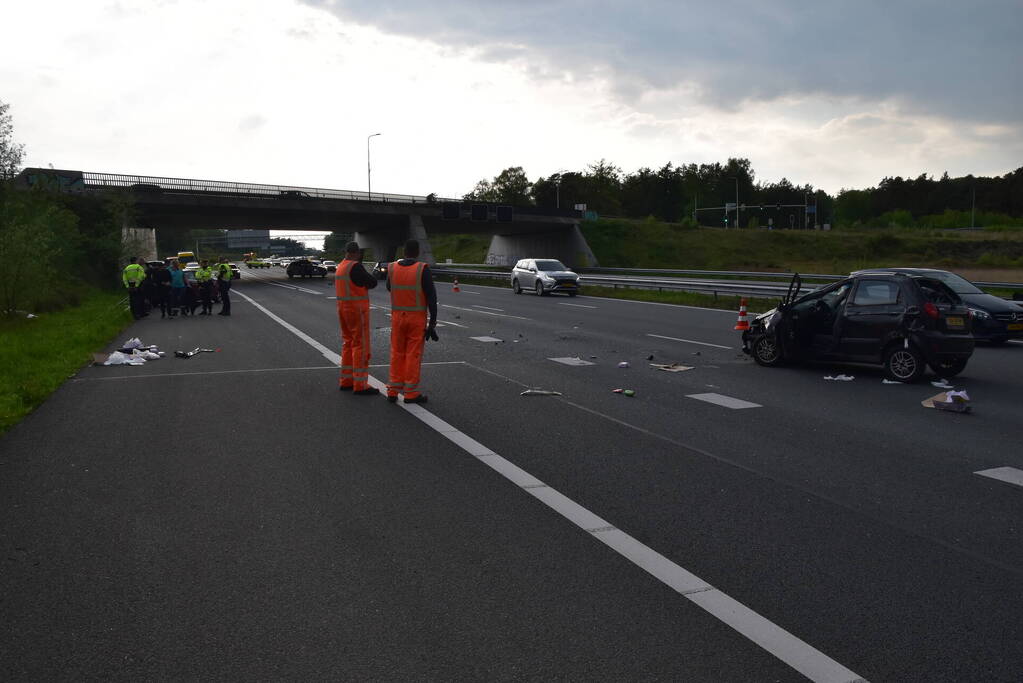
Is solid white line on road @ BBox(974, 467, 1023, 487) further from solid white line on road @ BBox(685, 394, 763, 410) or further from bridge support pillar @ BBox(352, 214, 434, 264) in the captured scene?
bridge support pillar @ BBox(352, 214, 434, 264)

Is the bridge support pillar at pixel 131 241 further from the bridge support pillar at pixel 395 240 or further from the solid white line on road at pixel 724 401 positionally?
the solid white line on road at pixel 724 401

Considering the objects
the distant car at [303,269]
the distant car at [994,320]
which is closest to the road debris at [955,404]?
the distant car at [994,320]

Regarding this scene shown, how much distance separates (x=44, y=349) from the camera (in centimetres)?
1545

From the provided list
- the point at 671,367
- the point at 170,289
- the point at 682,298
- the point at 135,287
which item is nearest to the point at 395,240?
the point at 682,298

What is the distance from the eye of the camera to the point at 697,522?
17.3 ft

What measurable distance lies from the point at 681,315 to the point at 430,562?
19883 millimetres

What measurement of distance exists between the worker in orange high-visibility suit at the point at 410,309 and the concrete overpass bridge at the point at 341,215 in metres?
34.2

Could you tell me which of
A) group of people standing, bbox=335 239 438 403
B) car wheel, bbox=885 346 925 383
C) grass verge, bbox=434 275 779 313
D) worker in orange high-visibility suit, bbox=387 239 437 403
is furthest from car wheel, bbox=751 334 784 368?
grass verge, bbox=434 275 779 313

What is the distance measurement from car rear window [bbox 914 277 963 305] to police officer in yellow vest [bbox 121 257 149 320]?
70.5ft

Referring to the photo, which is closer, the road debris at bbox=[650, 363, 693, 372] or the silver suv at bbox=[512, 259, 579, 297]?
the road debris at bbox=[650, 363, 693, 372]

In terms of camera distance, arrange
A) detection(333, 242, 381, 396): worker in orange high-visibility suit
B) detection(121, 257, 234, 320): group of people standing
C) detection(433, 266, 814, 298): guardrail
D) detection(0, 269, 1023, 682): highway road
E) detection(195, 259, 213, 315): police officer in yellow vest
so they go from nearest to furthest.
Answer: detection(0, 269, 1023, 682): highway road < detection(333, 242, 381, 396): worker in orange high-visibility suit < detection(121, 257, 234, 320): group of people standing < detection(195, 259, 213, 315): police officer in yellow vest < detection(433, 266, 814, 298): guardrail

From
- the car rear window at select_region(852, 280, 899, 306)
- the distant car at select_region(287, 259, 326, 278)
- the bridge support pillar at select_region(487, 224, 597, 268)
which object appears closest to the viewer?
the car rear window at select_region(852, 280, 899, 306)

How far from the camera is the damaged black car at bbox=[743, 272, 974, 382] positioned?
11.3 m

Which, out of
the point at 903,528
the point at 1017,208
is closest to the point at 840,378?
the point at 903,528
